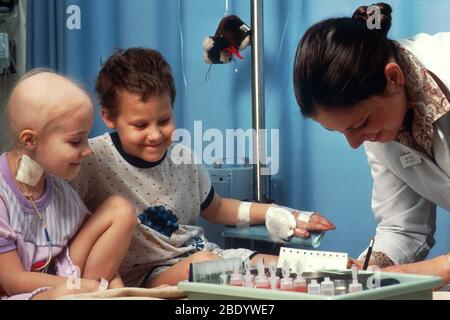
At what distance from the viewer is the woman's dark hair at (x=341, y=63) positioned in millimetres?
1046

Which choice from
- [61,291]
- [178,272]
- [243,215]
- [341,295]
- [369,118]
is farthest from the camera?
[243,215]

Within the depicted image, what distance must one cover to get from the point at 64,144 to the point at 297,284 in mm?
487

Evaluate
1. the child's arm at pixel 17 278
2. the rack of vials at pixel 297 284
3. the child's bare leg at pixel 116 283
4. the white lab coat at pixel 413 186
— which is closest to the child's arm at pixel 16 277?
the child's arm at pixel 17 278

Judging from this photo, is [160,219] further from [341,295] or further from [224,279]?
[341,295]

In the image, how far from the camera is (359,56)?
41.3 inches

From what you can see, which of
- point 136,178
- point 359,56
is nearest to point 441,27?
point 359,56

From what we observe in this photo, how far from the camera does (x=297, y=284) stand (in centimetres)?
79

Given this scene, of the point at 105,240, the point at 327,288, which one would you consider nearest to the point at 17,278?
the point at 105,240

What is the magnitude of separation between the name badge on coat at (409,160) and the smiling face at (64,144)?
521mm

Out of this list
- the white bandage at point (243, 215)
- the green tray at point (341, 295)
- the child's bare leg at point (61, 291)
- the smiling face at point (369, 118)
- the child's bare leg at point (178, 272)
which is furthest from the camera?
the white bandage at point (243, 215)

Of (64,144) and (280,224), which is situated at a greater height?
(64,144)

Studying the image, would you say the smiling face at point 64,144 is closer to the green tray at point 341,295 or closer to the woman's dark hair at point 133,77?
the woman's dark hair at point 133,77

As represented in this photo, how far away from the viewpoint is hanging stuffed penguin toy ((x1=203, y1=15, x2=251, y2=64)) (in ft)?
4.61

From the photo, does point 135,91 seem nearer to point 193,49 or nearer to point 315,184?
point 193,49
